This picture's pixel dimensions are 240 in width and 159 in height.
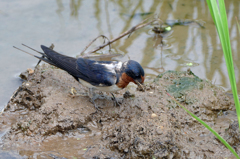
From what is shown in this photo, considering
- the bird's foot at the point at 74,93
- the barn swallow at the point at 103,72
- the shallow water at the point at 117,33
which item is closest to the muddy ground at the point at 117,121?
the bird's foot at the point at 74,93

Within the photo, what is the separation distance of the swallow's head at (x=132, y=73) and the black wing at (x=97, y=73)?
0.13 metres

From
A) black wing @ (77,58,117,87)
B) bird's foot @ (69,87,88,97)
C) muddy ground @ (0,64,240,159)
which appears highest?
black wing @ (77,58,117,87)

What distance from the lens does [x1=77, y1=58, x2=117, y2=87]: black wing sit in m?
3.80

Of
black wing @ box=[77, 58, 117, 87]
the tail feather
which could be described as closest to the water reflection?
the tail feather

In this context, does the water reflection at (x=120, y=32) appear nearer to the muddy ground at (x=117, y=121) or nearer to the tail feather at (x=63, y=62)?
the muddy ground at (x=117, y=121)

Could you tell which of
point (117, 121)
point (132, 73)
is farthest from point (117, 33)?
point (117, 121)

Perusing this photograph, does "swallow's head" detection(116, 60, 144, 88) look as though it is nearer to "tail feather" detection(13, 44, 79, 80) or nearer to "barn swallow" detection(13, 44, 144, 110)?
"barn swallow" detection(13, 44, 144, 110)

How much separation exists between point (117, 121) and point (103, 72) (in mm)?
699

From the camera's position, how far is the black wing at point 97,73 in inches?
150

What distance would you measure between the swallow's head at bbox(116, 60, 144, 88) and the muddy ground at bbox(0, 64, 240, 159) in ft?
0.94

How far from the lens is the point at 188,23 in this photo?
673 cm

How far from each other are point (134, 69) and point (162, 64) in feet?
6.58

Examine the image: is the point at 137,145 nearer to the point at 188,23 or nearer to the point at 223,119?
the point at 223,119

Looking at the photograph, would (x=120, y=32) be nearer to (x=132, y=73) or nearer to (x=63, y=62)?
(x=63, y=62)
